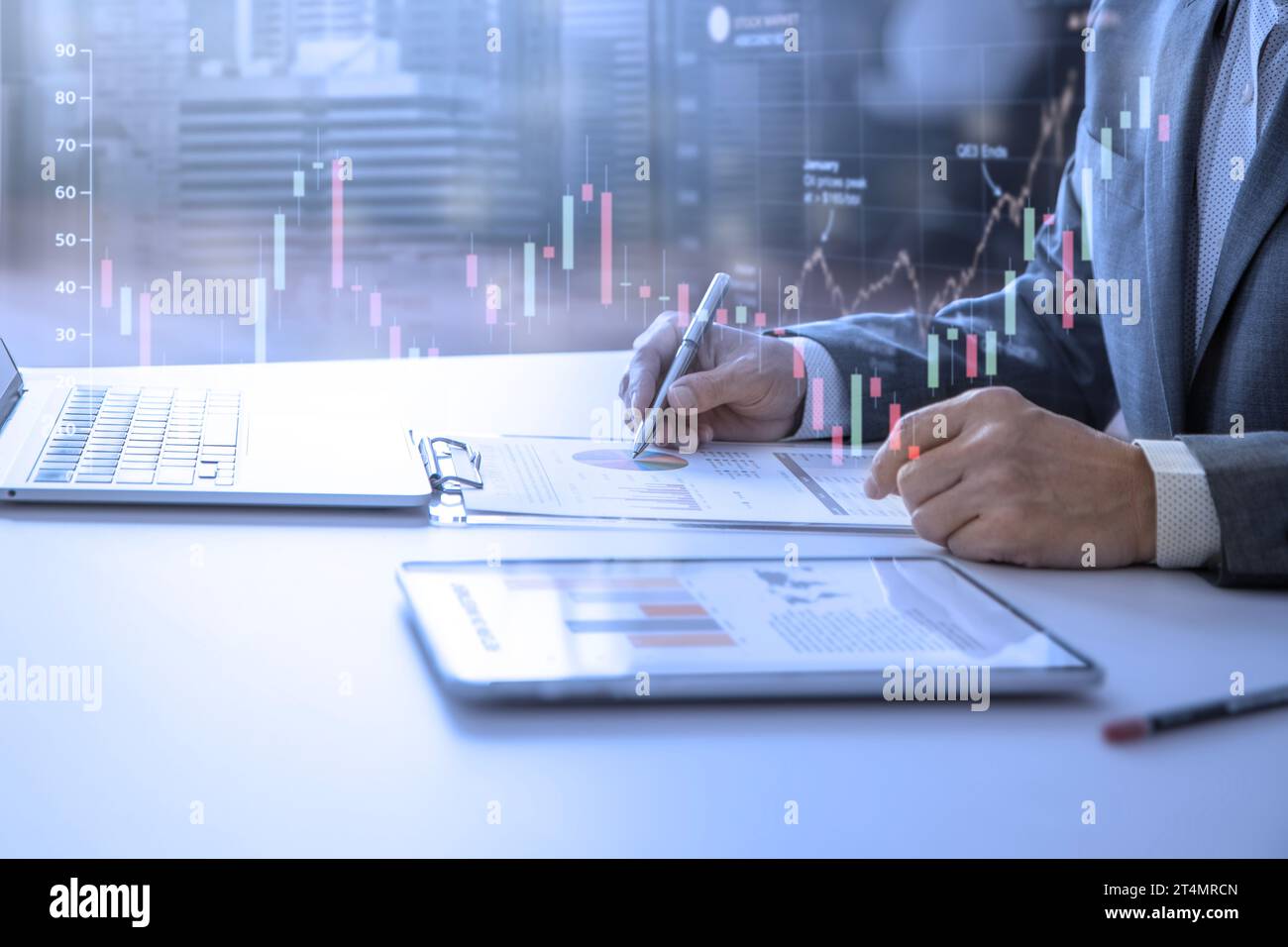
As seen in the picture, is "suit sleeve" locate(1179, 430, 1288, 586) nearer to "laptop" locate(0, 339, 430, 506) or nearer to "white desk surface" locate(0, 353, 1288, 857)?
"white desk surface" locate(0, 353, 1288, 857)

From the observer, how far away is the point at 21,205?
2.26 meters

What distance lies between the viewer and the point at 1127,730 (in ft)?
1.81

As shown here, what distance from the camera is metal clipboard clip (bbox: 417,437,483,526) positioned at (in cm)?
90

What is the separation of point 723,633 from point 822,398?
0.59 m

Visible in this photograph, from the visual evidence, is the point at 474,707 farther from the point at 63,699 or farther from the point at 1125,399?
the point at 1125,399

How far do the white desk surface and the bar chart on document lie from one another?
16 cm

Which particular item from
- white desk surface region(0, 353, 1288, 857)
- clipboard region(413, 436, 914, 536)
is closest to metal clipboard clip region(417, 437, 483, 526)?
clipboard region(413, 436, 914, 536)

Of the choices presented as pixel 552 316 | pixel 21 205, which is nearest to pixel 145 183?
pixel 21 205

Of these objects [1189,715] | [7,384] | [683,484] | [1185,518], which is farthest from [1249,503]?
[7,384]

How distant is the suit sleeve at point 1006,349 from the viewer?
1.20 meters

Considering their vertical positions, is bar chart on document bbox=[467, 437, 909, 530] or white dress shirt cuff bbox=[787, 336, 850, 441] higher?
white dress shirt cuff bbox=[787, 336, 850, 441]
